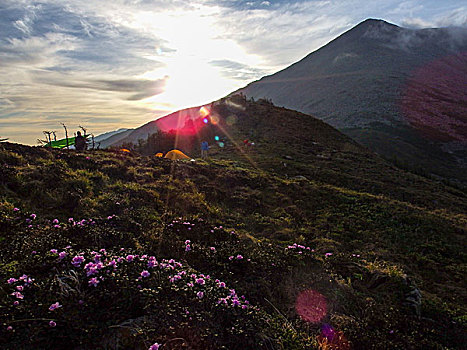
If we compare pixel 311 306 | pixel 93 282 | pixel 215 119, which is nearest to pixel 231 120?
pixel 215 119

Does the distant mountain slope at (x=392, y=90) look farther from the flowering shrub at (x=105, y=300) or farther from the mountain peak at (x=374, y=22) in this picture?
the flowering shrub at (x=105, y=300)

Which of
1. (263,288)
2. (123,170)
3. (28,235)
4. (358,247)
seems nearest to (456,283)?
(358,247)

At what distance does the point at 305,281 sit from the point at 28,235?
5.67m

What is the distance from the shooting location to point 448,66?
124 meters

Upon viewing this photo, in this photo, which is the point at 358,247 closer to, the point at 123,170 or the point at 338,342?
the point at 338,342

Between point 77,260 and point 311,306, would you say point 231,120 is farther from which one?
point 77,260

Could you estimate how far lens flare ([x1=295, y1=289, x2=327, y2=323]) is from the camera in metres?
5.37

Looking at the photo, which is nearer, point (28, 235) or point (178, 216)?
point (28, 235)

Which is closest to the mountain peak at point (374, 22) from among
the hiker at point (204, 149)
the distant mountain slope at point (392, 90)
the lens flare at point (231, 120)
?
the distant mountain slope at point (392, 90)

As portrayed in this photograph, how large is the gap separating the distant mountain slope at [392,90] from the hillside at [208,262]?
31442 mm

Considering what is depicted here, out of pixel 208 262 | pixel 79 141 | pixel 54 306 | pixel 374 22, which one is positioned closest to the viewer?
pixel 54 306

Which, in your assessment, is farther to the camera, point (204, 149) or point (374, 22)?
point (374, 22)

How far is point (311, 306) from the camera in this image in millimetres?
5652

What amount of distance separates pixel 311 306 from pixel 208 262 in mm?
2237
